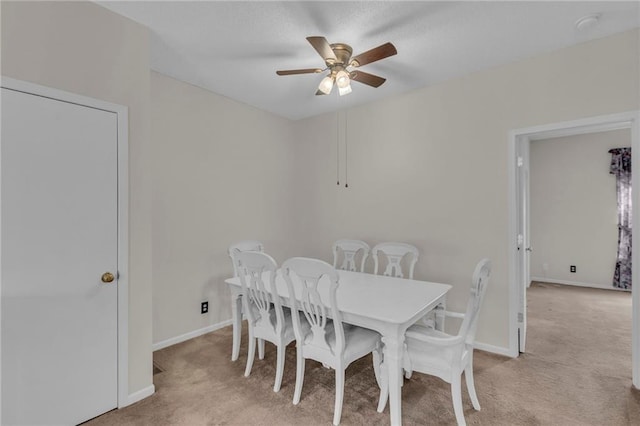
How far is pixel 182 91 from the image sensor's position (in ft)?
10.4

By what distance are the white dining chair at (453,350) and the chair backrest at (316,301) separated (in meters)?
0.42

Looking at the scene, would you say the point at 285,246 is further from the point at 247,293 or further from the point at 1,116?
the point at 1,116

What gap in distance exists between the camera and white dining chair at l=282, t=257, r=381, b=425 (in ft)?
6.04

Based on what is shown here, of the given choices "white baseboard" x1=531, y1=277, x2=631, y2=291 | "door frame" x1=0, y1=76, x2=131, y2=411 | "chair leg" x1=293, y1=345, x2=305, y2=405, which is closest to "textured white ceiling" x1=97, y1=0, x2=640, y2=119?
"door frame" x1=0, y1=76, x2=131, y2=411

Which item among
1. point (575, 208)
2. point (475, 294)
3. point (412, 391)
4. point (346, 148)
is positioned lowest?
point (412, 391)

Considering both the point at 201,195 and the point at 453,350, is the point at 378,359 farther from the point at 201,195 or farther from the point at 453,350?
the point at 201,195

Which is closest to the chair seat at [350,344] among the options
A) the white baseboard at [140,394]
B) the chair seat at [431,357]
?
the chair seat at [431,357]

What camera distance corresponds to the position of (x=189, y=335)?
3188 mm

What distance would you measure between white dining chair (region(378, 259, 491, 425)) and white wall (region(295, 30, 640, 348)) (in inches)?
48.6

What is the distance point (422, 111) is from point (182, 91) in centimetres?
259

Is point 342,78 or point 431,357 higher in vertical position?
point 342,78

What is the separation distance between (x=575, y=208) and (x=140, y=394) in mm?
6667

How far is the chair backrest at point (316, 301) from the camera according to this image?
1810 millimetres

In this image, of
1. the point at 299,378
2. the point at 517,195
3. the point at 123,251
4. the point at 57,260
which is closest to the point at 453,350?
the point at 299,378
